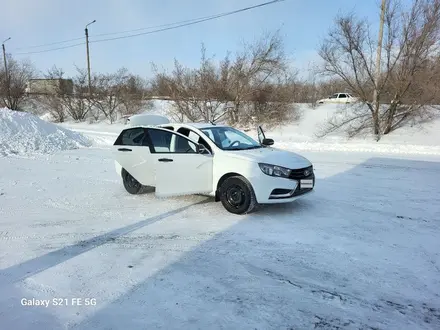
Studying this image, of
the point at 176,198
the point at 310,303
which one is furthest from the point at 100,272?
the point at 176,198

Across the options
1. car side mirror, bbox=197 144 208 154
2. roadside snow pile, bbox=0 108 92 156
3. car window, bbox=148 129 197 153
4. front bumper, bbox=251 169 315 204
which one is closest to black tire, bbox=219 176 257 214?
front bumper, bbox=251 169 315 204

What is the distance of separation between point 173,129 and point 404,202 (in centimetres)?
475

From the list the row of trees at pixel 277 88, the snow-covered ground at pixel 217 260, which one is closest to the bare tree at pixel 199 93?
the row of trees at pixel 277 88

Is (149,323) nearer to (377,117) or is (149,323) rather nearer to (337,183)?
(337,183)

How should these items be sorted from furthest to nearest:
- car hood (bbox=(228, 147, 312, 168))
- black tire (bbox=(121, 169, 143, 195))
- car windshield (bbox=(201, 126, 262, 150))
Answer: black tire (bbox=(121, 169, 143, 195))
car windshield (bbox=(201, 126, 262, 150))
car hood (bbox=(228, 147, 312, 168))

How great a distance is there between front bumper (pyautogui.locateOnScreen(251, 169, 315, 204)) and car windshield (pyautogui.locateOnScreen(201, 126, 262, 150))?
3.50ft

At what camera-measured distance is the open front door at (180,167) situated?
6.34m

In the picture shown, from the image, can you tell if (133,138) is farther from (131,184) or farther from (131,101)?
(131,101)

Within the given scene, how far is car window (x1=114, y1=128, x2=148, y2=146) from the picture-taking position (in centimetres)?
718

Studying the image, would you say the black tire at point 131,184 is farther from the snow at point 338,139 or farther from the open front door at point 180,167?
the snow at point 338,139

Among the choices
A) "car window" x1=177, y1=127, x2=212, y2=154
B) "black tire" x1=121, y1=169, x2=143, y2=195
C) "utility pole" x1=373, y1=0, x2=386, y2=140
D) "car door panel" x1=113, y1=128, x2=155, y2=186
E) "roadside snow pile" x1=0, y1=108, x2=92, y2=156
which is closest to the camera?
"car window" x1=177, y1=127, x2=212, y2=154

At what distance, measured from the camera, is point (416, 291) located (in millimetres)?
3654

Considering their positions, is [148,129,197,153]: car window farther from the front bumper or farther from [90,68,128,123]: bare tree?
[90,68,128,123]: bare tree

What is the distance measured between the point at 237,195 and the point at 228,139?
1.30m
